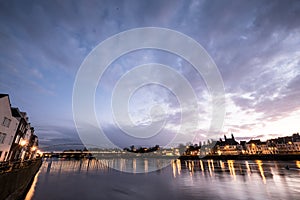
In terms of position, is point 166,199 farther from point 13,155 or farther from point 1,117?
point 13,155

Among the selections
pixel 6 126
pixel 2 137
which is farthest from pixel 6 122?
pixel 2 137

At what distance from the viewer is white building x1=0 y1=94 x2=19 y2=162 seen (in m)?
25.1

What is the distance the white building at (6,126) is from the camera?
82.2 feet

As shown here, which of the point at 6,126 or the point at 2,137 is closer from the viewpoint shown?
the point at 2,137

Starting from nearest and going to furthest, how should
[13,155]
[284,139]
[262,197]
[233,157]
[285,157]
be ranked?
1. [262,197]
2. [13,155]
3. [285,157]
4. [233,157]
5. [284,139]

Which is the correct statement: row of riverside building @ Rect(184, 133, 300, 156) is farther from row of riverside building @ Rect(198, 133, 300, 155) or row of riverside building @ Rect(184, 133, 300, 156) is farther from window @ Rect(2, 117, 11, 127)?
window @ Rect(2, 117, 11, 127)

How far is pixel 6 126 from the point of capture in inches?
1056

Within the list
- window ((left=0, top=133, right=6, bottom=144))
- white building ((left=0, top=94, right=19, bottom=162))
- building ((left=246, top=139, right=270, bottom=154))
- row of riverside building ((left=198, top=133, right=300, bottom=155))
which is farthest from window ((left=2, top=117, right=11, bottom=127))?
building ((left=246, top=139, right=270, bottom=154))

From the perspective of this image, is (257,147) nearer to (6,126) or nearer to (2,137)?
(6,126)

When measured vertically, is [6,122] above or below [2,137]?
above

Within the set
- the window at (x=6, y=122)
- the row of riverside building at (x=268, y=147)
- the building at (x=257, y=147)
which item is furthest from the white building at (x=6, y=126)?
the building at (x=257, y=147)

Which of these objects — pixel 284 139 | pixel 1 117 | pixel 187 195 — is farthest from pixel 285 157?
pixel 1 117

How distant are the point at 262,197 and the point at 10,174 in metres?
27.8

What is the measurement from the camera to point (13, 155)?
111 feet
